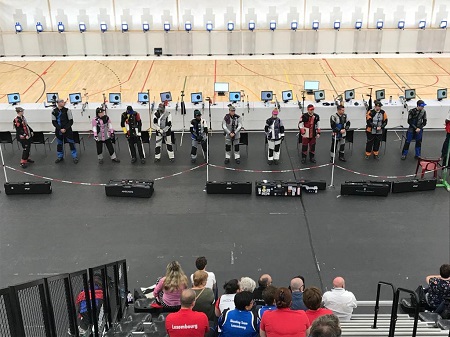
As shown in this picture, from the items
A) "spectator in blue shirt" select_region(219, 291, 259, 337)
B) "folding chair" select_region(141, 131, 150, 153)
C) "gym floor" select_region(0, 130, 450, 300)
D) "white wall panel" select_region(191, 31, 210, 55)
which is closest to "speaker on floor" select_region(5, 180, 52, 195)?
"gym floor" select_region(0, 130, 450, 300)

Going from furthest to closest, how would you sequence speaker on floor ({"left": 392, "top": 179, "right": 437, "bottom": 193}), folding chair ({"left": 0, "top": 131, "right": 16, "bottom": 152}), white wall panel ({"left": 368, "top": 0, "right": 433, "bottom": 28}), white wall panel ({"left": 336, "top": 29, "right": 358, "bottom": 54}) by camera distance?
white wall panel ({"left": 368, "top": 0, "right": 433, "bottom": 28}) < white wall panel ({"left": 336, "top": 29, "right": 358, "bottom": 54}) < folding chair ({"left": 0, "top": 131, "right": 16, "bottom": 152}) < speaker on floor ({"left": 392, "top": 179, "right": 437, "bottom": 193})

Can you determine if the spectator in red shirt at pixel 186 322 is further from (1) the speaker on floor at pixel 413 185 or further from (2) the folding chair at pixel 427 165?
(2) the folding chair at pixel 427 165

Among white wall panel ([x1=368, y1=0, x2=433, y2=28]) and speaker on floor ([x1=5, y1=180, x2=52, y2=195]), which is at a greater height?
white wall panel ([x1=368, y1=0, x2=433, y2=28])

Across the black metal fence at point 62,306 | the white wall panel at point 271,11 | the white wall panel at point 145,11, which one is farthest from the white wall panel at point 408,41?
the black metal fence at point 62,306

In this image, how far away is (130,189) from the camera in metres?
13.1

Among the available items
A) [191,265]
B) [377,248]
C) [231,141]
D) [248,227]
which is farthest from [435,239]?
[231,141]

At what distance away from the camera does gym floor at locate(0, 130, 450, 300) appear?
1050cm

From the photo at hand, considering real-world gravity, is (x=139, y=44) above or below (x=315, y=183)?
above

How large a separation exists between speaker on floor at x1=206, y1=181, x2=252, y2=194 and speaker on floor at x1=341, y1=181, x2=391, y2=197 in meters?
2.27

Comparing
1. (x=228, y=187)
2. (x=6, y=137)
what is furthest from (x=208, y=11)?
(x=228, y=187)

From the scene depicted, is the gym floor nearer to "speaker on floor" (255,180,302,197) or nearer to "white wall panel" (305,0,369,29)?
"speaker on floor" (255,180,302,197)

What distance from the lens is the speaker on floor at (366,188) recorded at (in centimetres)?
1303

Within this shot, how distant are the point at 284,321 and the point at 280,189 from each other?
24.8 feet

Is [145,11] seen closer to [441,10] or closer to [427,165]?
[441,10]
